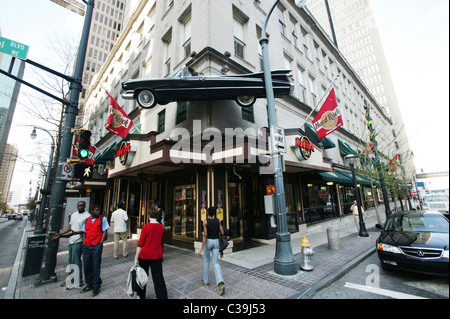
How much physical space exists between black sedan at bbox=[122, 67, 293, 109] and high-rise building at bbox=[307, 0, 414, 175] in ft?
229

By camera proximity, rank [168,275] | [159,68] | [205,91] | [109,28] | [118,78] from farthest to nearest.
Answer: [109,28]
[118,78]
[159,68]
[205,91]
[168,275]

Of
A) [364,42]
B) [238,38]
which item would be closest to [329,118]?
[238,38]

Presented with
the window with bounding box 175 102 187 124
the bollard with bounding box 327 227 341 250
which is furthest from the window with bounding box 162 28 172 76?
the bollard with bounding box 327 227 341 250

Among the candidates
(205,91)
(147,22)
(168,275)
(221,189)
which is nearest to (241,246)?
(221,189)

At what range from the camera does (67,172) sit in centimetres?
569

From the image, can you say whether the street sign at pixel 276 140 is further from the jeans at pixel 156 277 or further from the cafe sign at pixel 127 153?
the cafe sign at pixel 127 153

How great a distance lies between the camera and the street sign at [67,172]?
5636 millimetres

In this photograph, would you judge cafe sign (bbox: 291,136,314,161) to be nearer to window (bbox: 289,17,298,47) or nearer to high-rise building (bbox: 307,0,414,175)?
window (bbox: 289,17,298,47)

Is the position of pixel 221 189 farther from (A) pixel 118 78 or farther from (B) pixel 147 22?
(A) pixel 118 78

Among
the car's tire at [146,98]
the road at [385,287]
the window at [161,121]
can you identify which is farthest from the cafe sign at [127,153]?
the road at [385,287]

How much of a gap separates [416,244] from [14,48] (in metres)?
11.1

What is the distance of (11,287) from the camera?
511 cm

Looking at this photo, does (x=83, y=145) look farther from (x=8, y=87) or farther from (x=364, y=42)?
(x=364, y=42)
